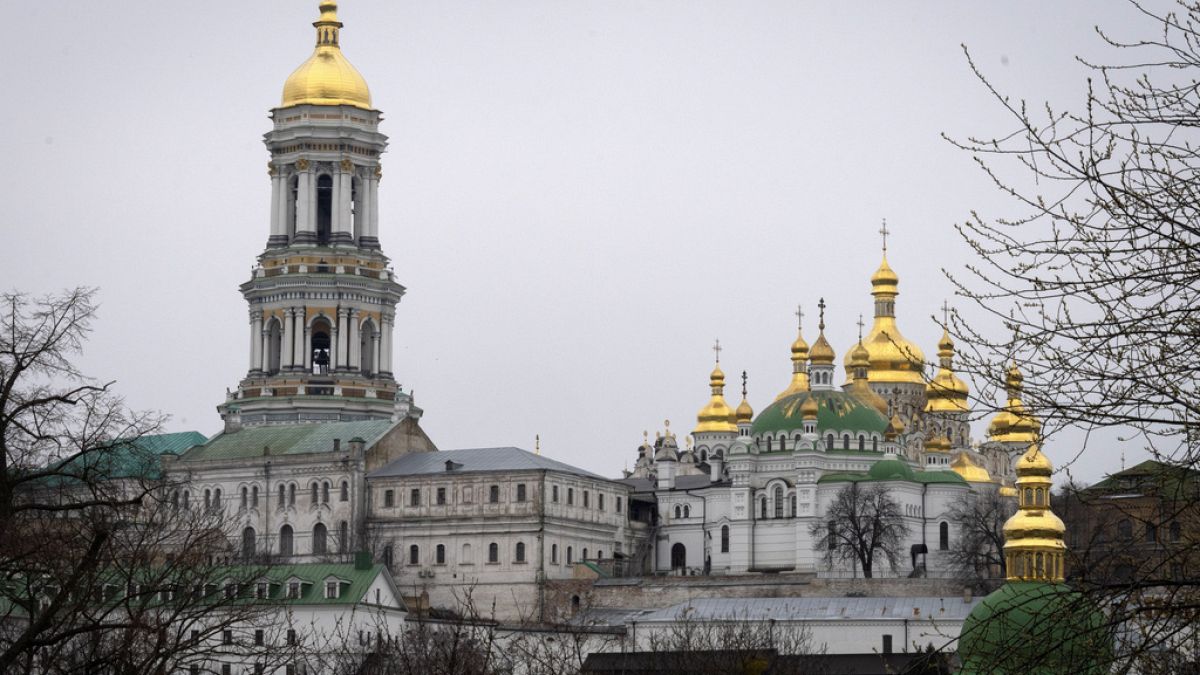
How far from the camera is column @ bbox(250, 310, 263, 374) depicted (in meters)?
114

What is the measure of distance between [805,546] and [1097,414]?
88.4 m

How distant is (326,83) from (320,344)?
454 inches

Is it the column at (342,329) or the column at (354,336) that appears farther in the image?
the column at (354,336)

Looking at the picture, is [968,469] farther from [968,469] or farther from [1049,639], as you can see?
[1049,639]

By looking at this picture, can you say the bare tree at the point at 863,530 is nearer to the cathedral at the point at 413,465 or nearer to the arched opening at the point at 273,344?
the cathedral at the point at 413,465

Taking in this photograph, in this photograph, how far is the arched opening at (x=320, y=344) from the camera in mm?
113000

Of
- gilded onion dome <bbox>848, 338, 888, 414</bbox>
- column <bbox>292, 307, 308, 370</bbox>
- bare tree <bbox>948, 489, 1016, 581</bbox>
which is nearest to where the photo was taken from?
bare tree <bbox>948, 489, 1016, 581</bbox>

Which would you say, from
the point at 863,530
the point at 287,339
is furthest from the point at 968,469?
the point at 287,339

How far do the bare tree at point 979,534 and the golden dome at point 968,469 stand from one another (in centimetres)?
353

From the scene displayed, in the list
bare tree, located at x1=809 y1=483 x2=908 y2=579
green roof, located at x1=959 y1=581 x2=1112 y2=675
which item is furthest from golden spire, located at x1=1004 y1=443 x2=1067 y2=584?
bare tree, located at x1=809 y1=483 x2=908 y2=579

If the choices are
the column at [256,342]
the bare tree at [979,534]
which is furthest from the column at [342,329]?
the bare tree at [979,534]

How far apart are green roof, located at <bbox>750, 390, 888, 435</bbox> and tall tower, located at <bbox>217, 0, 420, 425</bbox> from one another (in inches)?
659

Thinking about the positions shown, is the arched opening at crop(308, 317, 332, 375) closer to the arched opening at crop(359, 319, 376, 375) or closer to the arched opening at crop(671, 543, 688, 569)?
the arched opening at crop(359, 319, 376, 375)

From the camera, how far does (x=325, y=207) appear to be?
381 ft
